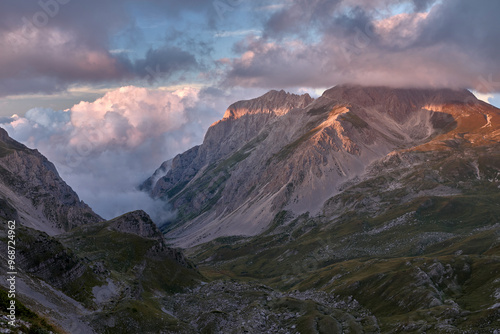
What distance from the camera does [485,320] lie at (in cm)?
10656

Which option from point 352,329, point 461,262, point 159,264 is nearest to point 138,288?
point 159,264

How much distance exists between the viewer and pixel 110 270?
6107 inches

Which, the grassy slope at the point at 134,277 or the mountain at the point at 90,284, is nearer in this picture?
the mountain at the point at 90,284

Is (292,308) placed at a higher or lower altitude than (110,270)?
lower

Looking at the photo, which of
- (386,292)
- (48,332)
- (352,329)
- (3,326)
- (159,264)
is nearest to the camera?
(3,326)

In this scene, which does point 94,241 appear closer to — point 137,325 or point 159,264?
point 159,264

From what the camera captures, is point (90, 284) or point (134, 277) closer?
point (90, 284)

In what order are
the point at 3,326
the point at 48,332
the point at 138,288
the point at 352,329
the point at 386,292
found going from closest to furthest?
the point at 3,326 → the point at 48,332 → the point at 352,329 → the point at 138,288 → the point at 386,292

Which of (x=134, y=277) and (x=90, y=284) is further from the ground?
(x=90, y=284)

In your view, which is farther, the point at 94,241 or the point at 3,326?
the point at 94,241

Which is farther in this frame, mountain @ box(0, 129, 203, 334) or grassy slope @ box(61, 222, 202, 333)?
grassy slope @ box(61, 222, 202, 333)

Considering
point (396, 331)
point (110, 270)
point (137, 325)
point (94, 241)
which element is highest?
point (94, 241)

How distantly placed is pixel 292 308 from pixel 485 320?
65.8 metres

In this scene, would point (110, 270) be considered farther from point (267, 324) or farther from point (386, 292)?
point (386, 292)
